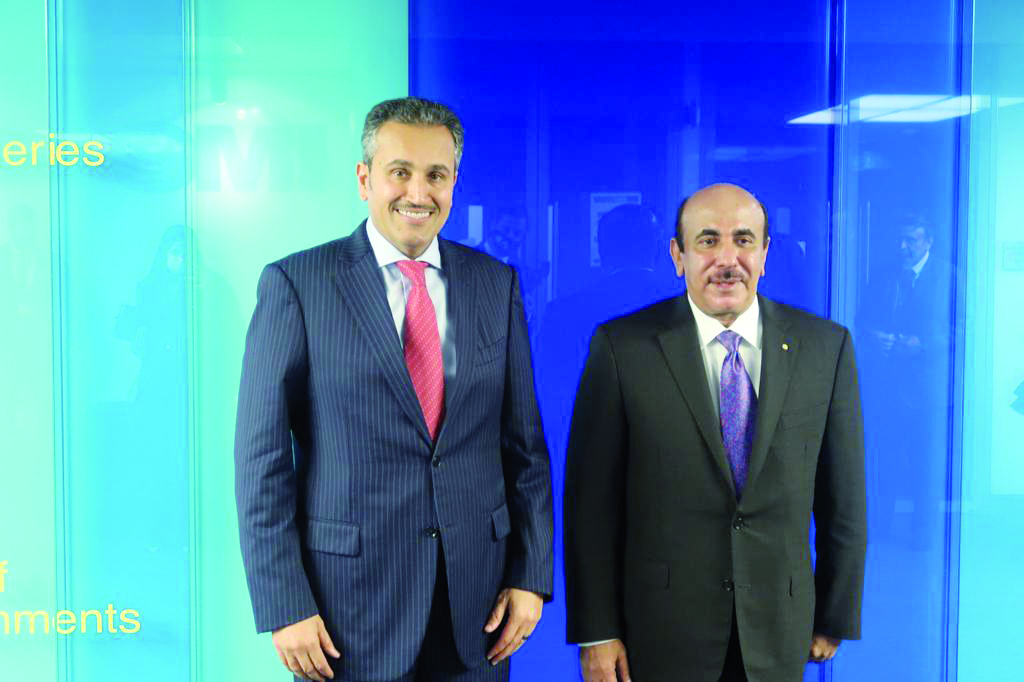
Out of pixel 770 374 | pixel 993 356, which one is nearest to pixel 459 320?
pixel 770 374

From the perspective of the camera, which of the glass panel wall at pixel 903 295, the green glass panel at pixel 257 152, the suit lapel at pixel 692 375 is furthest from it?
the glass panel wall at pixel 903 295

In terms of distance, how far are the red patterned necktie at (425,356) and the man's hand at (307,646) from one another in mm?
506

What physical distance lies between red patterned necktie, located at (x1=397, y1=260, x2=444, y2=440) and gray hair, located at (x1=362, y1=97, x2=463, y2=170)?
1.27 ft

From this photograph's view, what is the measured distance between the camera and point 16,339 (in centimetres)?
322

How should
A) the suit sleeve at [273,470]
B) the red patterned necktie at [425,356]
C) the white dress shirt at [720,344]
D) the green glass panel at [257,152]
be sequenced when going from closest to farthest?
1. the suit sleeve at [273,470]
2. the red patterned necktie at [425,356]
3. the white dress shirt at [720,344]
4. the green glass panel at [257,152]

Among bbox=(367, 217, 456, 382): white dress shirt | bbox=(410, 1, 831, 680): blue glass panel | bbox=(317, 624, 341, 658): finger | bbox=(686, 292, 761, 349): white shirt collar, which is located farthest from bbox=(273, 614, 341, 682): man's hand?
bbox=(410, 1, 831, 680): blue glass panel

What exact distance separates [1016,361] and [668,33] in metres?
1.79

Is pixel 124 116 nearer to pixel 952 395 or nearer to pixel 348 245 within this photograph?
pixel 348 245

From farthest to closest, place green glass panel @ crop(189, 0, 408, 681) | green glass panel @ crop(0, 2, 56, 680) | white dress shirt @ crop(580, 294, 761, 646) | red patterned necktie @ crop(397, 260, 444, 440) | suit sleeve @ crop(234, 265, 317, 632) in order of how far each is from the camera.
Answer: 1. green glass panel @ crop(189, 0, 408, 681)
2. green glass panel @ crop(0, 2, 56, 680)
3. white dress shirt @ crop(580, 294, 761, 646)
4. red patterned necktie @ crop(397, 260, 444, 440)
5. suit sleeve @ crop(234, 265, 317, 632)

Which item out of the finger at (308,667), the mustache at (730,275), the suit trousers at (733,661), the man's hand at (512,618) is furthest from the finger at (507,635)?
the mustache at (730,275)

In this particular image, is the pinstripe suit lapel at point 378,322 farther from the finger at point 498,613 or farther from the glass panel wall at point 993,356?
the glass panel wall at point 993,356

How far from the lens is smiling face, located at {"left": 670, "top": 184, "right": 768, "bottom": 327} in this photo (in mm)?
2320

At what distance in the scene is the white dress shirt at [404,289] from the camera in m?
2.21

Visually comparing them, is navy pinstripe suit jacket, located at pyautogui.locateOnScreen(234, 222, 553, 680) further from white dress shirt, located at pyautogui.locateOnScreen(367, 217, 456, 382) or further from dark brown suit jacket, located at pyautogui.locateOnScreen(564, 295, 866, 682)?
dark brown suit jacket, located at pyautogui.locateOnScreen(564, 295, 866, 682)
